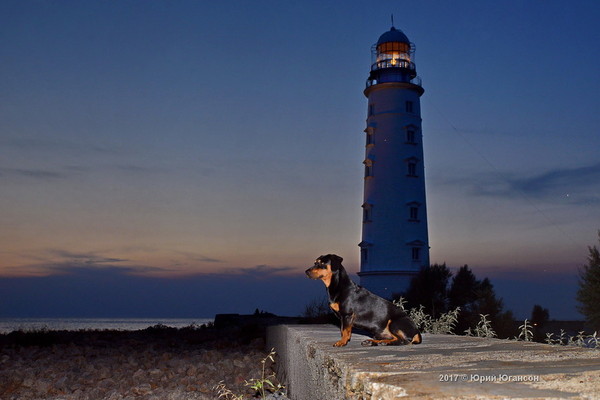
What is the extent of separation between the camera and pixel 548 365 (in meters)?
2.68

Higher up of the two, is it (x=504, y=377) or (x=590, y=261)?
(x=590, y=261)

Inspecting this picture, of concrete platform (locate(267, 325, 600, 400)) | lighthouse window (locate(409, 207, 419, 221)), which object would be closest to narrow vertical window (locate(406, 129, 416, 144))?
lighthouse window (locate(409, 207, 419, 221))

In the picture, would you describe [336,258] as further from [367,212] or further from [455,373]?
[367,212]

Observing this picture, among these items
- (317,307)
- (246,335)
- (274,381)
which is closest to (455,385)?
(274,381)

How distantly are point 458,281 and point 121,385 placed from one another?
24.9 m

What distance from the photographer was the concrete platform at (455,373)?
1958 mm

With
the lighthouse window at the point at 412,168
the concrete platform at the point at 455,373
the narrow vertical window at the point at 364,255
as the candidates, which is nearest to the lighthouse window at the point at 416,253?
the narrow vertical window at the point at 364,255

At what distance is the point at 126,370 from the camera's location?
20.6 feet

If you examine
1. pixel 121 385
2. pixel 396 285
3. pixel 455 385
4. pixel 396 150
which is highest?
pixel 396 150

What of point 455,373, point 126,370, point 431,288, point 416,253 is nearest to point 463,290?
Answer: point 431,288

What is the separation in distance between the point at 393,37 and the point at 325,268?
30761 millimetres

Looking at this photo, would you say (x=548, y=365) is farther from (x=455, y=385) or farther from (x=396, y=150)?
(x=396, y=150)

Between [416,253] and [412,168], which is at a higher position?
[412,168]

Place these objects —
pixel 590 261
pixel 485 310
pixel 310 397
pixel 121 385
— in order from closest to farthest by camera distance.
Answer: pixel 310 397, pixel 121 385, pixel 590 261, pixel 485 310
